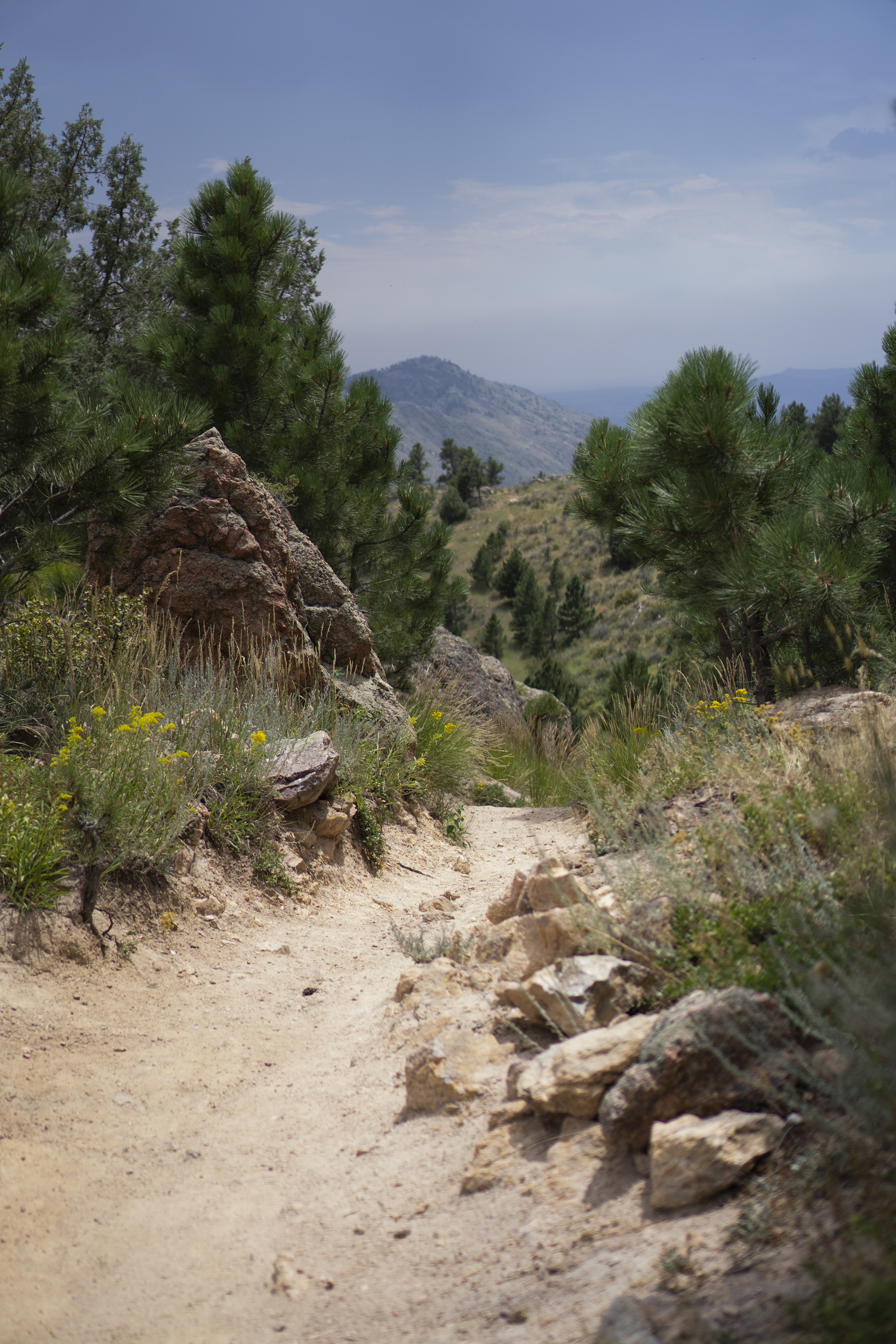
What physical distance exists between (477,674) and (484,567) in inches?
987

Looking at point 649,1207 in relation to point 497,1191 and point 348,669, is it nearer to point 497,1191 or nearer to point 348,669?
point 497,1191

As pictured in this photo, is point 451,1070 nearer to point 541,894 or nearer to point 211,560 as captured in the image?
point 541,894

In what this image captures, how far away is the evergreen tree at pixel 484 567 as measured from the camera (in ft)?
126

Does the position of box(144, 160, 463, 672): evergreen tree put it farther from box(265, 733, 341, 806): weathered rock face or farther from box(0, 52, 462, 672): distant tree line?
box(265, 733, 341, 806): weathered rock face

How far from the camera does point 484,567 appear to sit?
38.7 meters

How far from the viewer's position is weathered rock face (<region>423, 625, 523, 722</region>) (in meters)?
13.0

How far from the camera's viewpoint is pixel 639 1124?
82.7 inches

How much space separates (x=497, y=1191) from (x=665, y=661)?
33.6 feet

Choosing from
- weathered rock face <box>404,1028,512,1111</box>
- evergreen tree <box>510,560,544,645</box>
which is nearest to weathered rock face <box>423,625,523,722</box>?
weathered rock face <box>404,1028,512,1111</box>

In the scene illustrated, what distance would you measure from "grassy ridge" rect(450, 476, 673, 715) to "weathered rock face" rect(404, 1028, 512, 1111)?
12761 millimetres

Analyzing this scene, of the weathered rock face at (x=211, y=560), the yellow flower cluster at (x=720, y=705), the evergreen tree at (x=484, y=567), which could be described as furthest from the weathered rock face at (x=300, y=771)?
the evergreen tree at (x=484, y=567)

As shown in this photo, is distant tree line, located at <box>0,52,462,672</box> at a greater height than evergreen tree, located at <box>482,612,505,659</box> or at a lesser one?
greater

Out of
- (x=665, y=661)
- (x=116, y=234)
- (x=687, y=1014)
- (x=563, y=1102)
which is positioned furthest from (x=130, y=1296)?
(x=116, y=234)

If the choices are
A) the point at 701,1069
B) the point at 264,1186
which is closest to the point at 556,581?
the point at 264,1186
